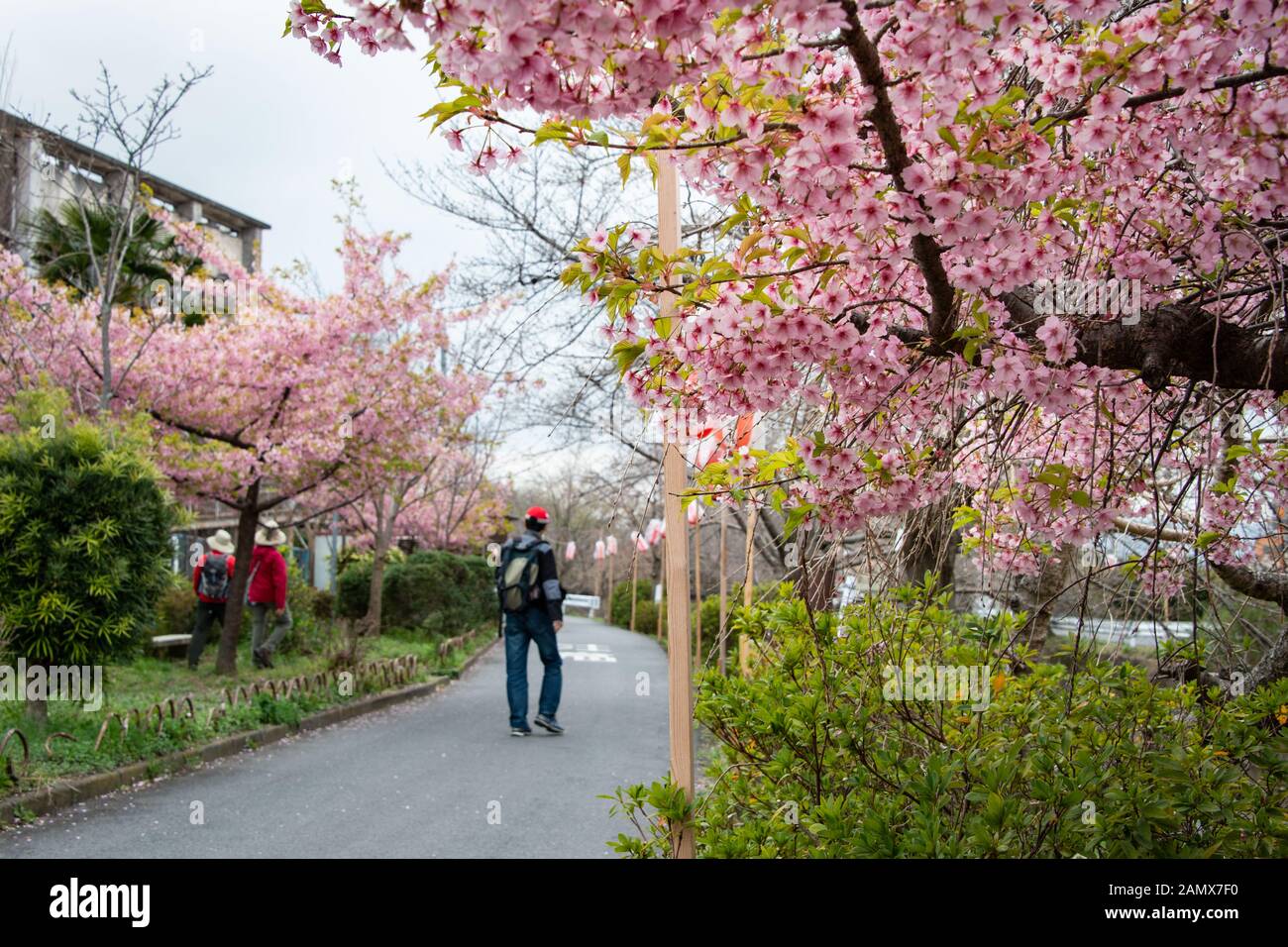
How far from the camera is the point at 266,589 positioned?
11.8 meters

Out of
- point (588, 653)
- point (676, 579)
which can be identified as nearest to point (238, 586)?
point (588, 653)

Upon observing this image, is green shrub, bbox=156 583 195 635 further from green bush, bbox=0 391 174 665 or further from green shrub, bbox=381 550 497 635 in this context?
green bush, bbox=0 391 174 665

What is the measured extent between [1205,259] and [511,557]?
24.6 ft

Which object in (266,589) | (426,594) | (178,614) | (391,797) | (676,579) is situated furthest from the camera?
(426,594)

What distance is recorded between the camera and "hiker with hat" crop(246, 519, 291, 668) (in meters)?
11.8

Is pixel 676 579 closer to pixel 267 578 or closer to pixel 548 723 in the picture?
pixel 548 723

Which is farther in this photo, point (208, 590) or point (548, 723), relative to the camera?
point (208, 590)

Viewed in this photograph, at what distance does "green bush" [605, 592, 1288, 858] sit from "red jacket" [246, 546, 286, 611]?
9.66 metres

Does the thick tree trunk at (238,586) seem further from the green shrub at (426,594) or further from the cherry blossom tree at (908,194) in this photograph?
the cherry blossom tree at (908,194)

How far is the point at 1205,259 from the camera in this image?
234cm

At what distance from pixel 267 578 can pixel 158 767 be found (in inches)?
208

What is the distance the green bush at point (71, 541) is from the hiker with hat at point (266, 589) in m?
4.72

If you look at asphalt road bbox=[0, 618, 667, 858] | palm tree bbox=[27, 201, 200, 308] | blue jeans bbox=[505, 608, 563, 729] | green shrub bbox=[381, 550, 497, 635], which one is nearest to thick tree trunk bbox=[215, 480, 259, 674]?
asphalt road bbox=[0, 618, 667, 858]
